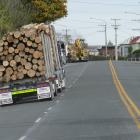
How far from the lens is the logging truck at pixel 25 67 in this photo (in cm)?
2719

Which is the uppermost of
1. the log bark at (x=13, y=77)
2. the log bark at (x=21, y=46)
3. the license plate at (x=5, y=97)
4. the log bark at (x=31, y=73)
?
Answer: the log bark at (x=21, y=46)

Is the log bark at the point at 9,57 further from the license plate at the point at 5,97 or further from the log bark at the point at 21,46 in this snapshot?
the license plate at the point at 5,97

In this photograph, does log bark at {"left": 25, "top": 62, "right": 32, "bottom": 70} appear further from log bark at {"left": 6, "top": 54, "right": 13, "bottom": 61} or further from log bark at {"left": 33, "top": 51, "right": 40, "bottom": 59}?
log bark at {"left": 6, "top": 54, "right": 13, "bottom": 61}

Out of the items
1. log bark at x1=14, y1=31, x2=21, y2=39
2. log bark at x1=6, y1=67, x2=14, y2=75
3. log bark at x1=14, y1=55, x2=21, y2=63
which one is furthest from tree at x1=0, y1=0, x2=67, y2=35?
log bark at x1=6, y1=67, x2=14, y2=75

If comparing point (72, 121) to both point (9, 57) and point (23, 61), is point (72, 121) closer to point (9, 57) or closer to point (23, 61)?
point (23, 61)

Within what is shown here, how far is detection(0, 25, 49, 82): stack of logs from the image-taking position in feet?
89.6

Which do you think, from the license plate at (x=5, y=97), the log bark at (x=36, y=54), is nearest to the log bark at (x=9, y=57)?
the log bark at (x=36, y=54)

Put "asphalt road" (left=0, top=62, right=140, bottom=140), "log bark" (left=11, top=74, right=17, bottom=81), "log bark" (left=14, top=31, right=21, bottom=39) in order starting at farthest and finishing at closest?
1. "log bark" (left=14, top=31, right=21, bottom=39)
2. "log bark" (left=11, top=74, right=17, bottom=81)
3. "asphalt road" (left=0, top=62, right=140, bottom=140)

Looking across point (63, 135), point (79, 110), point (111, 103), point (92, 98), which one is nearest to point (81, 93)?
Result: point (92, 98)

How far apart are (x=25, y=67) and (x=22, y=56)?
552mm

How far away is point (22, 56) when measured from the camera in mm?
27625

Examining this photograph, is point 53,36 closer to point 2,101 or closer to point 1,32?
point 2,101

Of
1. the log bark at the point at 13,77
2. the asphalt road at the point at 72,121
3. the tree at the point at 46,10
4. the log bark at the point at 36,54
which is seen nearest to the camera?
the asphalt road at the point at 72,121

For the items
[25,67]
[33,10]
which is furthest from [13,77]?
[33,10]
